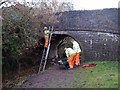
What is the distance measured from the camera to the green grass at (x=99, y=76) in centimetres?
1222

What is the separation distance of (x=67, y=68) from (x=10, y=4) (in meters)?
5.39

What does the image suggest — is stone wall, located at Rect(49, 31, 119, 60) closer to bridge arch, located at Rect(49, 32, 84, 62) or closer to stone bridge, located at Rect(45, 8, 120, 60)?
stone bridge, located at Rect(45, 8, 120, 60)

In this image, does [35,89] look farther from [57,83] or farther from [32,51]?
[32,51]

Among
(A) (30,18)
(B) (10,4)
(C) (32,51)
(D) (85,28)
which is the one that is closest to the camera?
(B) (10,4)

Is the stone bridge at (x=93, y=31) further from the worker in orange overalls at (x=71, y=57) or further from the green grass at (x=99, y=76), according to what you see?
the worker in orange overalls at (x=71, y=57)

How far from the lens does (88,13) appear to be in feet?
68.0

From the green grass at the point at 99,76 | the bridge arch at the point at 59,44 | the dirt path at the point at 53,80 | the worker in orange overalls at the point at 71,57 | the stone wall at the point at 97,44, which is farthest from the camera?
the bridge arch at the point at 59,44

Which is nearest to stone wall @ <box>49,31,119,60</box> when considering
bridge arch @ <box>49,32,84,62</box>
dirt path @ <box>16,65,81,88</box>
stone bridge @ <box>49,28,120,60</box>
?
stone bridge @ <box>49,28,120,60</box>

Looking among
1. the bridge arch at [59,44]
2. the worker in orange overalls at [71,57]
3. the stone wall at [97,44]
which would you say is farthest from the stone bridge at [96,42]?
the worker in orange overalls at [71,57]

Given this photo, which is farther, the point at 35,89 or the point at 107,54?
the point at 107,54

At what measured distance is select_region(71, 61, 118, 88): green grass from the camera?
12.2 metres

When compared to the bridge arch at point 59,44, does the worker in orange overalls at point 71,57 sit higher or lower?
lower

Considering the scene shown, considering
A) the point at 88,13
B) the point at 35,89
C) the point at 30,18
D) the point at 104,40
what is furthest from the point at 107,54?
the point at 35,89

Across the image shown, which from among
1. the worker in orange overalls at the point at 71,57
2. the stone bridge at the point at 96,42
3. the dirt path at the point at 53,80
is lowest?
the dirt path at the point at 53,80
